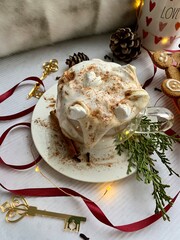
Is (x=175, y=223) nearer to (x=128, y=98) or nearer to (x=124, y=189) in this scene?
(x=124, y=189)

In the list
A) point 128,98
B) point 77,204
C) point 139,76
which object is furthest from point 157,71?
point 77,204

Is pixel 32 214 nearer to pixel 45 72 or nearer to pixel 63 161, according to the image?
pixel 63 161

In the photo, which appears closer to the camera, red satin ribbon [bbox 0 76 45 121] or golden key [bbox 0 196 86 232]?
golden key [bbox 0 196 86 232]

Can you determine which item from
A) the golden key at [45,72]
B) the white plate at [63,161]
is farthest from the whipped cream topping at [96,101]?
the golden key at [45,72]

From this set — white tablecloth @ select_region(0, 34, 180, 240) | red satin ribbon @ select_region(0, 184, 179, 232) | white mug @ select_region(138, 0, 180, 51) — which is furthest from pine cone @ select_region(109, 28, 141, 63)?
red satin ribbon @ select_region(0, 184, 179, 232)

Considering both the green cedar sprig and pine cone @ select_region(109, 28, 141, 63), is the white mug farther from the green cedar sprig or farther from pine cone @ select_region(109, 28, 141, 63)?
the green cedar sprig

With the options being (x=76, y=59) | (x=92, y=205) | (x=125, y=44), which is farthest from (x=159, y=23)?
(x=92, y=205)
